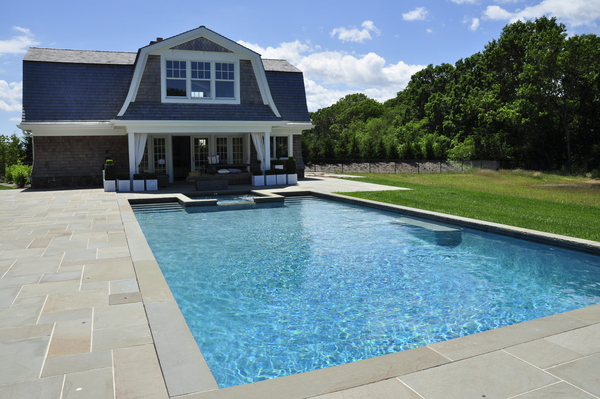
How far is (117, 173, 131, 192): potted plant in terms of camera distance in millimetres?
15409

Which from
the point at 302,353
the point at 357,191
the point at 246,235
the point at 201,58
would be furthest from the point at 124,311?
the point at 201,58

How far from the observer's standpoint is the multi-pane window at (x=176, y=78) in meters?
17.1

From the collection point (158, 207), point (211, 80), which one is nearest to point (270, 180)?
point (211, 80)

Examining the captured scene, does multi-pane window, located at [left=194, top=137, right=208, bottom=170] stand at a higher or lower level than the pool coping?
higher

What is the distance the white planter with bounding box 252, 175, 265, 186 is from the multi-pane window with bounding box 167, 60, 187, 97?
14.0 ft

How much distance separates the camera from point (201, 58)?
56.5 ft

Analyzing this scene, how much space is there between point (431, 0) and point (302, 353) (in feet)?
58.2

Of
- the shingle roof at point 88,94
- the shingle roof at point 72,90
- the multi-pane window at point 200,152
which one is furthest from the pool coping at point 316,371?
the shingle roof at point 72,90

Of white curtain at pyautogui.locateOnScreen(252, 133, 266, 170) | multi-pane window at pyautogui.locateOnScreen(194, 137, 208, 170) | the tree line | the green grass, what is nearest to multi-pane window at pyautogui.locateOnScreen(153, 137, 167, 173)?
multi-pane window at pyautogui.locateOnScreen(194, 137, 208, 170)

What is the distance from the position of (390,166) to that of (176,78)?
58.2ft

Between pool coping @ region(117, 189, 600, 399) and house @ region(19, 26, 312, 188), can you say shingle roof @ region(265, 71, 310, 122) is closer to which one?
house @ region(19, 26, 312, 188)

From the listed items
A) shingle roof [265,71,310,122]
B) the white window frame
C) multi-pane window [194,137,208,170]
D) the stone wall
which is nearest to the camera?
the white window frame

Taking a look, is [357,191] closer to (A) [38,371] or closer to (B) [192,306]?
(B) [192,306]

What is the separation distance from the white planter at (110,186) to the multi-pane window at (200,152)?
4.45 m
